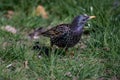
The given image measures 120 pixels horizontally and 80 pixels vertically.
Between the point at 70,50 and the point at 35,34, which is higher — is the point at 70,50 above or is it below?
below

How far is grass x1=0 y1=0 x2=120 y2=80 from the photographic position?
23.7 feet

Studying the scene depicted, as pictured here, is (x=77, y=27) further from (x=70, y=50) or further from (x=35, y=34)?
(x=35, y=34)

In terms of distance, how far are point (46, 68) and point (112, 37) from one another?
146 cm

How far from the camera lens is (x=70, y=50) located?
328 inches

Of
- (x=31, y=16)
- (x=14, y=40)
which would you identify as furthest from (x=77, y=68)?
(x=31, y=16)

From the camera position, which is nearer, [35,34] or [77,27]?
[77,27]

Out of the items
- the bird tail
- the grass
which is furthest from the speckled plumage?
the bird tail

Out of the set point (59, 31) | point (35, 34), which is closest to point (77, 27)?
point (59, 31)

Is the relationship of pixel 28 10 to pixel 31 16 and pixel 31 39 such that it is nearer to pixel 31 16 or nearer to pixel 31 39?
pixel 31 16

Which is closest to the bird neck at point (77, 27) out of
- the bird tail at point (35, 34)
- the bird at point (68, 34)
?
the bird at point (68, 34)

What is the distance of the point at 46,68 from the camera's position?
23.9 ft

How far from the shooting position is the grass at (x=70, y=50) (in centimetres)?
721

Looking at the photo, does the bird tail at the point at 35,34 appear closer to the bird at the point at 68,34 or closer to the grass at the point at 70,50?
the grass at the point at 70,50

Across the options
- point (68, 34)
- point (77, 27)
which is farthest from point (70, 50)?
point (77, 27)
